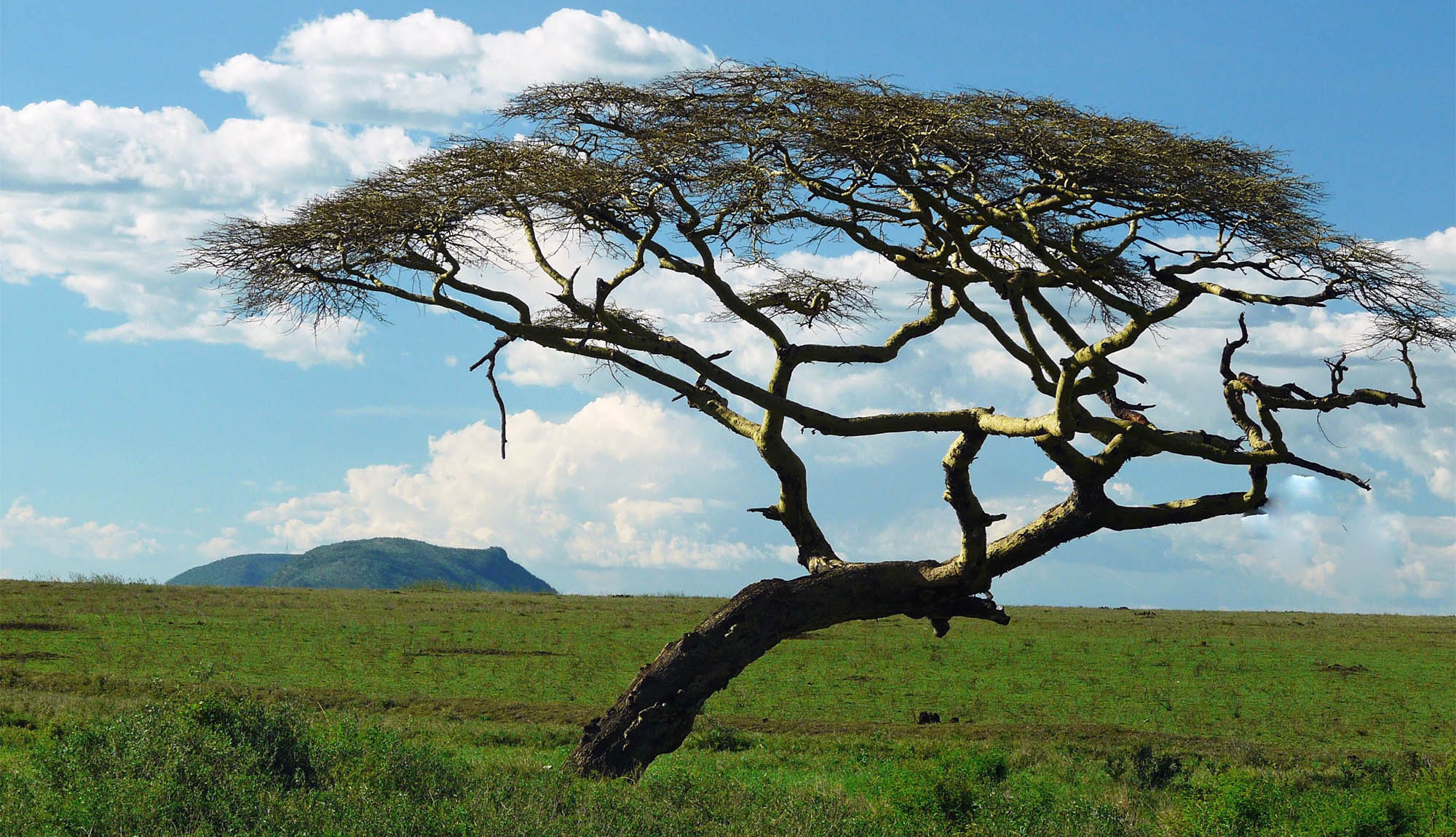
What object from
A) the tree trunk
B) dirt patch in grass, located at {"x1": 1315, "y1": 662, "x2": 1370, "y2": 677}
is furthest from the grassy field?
the tree trunk

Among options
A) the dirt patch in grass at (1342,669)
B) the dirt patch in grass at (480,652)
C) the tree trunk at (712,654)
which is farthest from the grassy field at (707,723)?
the tree trunk at (712,654)

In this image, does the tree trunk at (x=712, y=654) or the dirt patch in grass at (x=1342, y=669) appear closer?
the tree trunk at (x=712, y=654)

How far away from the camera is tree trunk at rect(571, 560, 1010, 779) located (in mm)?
12875

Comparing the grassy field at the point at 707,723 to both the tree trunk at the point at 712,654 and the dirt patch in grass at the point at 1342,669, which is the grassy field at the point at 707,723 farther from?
the tree trunk at the point at 712,654

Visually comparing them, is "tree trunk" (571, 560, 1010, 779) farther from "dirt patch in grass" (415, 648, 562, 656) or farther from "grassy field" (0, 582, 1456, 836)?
"dirt patch in grass" (415, 648, 562, 656)

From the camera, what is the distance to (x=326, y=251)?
50.0 feet

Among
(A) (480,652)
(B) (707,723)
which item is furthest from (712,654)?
(A) (480,652)

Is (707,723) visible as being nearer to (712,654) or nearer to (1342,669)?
(712,654)

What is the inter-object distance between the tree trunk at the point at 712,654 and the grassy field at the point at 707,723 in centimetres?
56

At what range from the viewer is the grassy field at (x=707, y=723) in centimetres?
1082

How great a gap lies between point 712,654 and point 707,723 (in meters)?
7.26

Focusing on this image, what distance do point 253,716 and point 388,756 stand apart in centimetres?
193

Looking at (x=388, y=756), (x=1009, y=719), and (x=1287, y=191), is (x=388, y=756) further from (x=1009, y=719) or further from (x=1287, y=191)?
(x=1009, y=719)

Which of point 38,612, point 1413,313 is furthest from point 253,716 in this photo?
point 38,612
